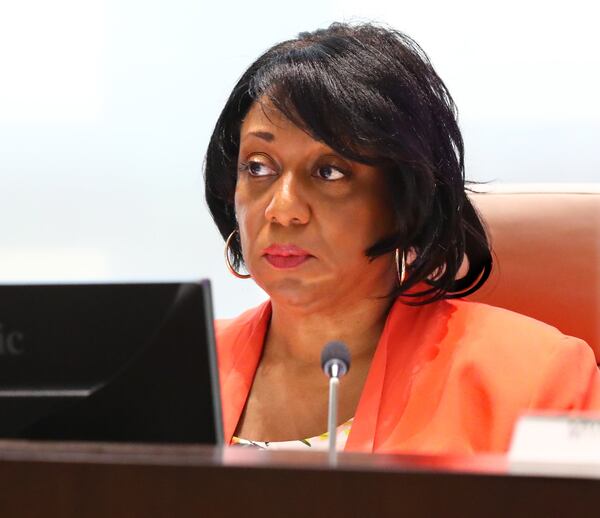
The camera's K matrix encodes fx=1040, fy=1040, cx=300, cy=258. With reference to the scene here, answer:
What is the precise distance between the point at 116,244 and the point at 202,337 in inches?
64.7

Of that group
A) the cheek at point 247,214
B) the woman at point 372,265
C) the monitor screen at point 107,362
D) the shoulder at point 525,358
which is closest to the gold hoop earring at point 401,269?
the woman at point 372,265

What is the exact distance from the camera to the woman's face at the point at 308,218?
4.86 ft

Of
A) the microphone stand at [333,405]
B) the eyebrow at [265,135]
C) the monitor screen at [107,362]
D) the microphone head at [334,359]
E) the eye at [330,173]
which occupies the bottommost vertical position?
the microphone stand at [333,405]

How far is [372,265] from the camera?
1.55 meters

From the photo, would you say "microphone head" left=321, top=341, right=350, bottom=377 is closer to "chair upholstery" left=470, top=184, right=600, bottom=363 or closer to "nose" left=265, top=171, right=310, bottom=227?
"nose" left=265, top=171, right=310, bottom=227

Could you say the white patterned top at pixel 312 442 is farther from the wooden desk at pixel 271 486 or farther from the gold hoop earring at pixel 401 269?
the wooden desk at pixel 271 486

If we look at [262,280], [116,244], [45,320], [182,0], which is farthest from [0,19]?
[45,320]

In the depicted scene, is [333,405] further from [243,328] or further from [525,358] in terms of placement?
[243,328]

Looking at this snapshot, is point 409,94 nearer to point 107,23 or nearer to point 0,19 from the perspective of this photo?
point 107,23

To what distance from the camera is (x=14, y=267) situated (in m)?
2.49

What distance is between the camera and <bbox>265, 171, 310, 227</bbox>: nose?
1469mm

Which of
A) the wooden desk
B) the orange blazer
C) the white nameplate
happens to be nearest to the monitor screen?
the wooden desk

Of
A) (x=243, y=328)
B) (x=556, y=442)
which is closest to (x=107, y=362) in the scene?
(x=556, y=442)

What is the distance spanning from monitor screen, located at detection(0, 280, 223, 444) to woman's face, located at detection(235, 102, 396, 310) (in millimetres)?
613
